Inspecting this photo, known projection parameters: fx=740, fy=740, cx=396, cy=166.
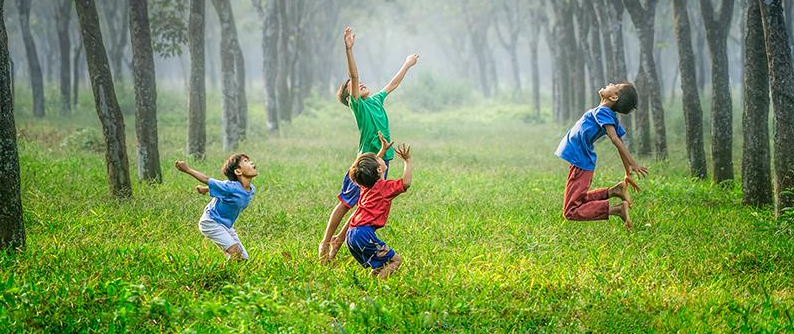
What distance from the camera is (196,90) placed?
14.6 m

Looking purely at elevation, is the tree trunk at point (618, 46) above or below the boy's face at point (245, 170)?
above

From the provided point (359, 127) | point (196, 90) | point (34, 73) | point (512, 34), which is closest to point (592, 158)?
point (359, 127)

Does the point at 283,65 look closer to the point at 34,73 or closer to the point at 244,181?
the point at 34,73

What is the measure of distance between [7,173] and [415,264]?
136 inches

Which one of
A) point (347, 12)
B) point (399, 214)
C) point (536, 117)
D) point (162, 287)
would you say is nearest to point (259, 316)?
point (162, 287)

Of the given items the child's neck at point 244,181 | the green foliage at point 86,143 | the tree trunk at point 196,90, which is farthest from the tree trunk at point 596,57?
the child's neck at point 244,181

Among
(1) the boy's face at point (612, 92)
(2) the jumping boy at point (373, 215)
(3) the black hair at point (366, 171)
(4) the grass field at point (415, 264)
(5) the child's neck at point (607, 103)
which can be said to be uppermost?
(1) the boy's face at point (612, 92)

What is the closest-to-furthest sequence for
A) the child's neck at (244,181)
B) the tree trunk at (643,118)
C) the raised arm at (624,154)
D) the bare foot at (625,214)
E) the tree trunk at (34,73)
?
the child's neck at (244,181)
the raised arm at (624,154)
the bare foot at (625,214)
the tree trunk at (643,118)
the tree trunk at (34,73)

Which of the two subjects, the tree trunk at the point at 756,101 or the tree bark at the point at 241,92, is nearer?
the tree trunk at the point at 756,101

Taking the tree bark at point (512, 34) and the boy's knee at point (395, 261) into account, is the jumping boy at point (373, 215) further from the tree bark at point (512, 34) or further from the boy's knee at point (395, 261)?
the tree bark at point (512, 34)

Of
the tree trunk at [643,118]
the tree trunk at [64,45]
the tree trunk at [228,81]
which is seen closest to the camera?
the tree trunk at [643,118]

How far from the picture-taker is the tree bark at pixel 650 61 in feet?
44.5

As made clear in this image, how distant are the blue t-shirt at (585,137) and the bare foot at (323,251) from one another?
260cm

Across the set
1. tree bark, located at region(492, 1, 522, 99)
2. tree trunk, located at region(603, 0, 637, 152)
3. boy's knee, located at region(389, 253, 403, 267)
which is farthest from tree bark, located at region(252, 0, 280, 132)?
tree bark, located at region(492, 1, 522, 99)
